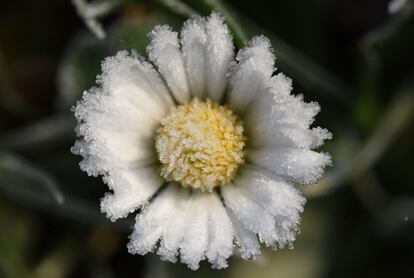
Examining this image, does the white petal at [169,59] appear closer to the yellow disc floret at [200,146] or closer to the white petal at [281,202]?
the yellow disc floret at [200,146]

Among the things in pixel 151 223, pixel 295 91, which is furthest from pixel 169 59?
pixel 295 91

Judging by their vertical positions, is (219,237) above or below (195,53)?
below

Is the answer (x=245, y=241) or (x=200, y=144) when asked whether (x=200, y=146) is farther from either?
(x=245, y=241)

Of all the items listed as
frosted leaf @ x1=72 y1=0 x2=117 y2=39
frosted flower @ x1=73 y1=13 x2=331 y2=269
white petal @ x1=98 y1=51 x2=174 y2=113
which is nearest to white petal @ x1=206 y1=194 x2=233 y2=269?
frosted flower @ x1=73 y1=13 x2=331 y2=269

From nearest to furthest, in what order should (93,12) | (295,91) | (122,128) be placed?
(122,128), (93,12), (295,91)

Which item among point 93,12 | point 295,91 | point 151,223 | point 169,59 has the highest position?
point 295,91

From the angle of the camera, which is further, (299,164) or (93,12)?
(93,12)

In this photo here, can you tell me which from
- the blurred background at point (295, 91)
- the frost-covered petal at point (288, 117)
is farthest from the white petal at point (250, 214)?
the blurred background at point (295, 91)

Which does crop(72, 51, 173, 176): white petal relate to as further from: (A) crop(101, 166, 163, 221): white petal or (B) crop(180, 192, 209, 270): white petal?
(B) crop(180, 192, 209, 270): white petal
